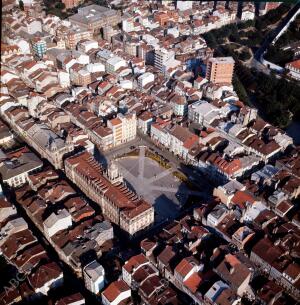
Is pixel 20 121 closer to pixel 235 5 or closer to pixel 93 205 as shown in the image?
pixel 93 205

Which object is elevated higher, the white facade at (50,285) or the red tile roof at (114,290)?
the red tile roof at (114,290)

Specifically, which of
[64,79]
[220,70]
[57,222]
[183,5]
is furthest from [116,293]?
[183,5]

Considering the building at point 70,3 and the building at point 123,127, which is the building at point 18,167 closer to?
the building at point 123,127

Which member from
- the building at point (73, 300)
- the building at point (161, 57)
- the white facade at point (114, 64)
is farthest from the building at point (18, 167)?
the building at point (161, 57)

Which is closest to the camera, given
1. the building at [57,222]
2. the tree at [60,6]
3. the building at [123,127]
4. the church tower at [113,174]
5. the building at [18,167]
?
the building at [57,222]

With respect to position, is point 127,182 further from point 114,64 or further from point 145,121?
point 114,64

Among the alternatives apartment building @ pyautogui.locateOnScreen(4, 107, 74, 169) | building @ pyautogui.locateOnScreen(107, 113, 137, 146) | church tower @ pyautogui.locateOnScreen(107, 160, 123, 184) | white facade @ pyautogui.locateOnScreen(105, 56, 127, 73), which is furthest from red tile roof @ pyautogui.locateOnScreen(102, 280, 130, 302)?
white facade @ pyautogui.locateOnScreen(105, 56, 127, 73)
